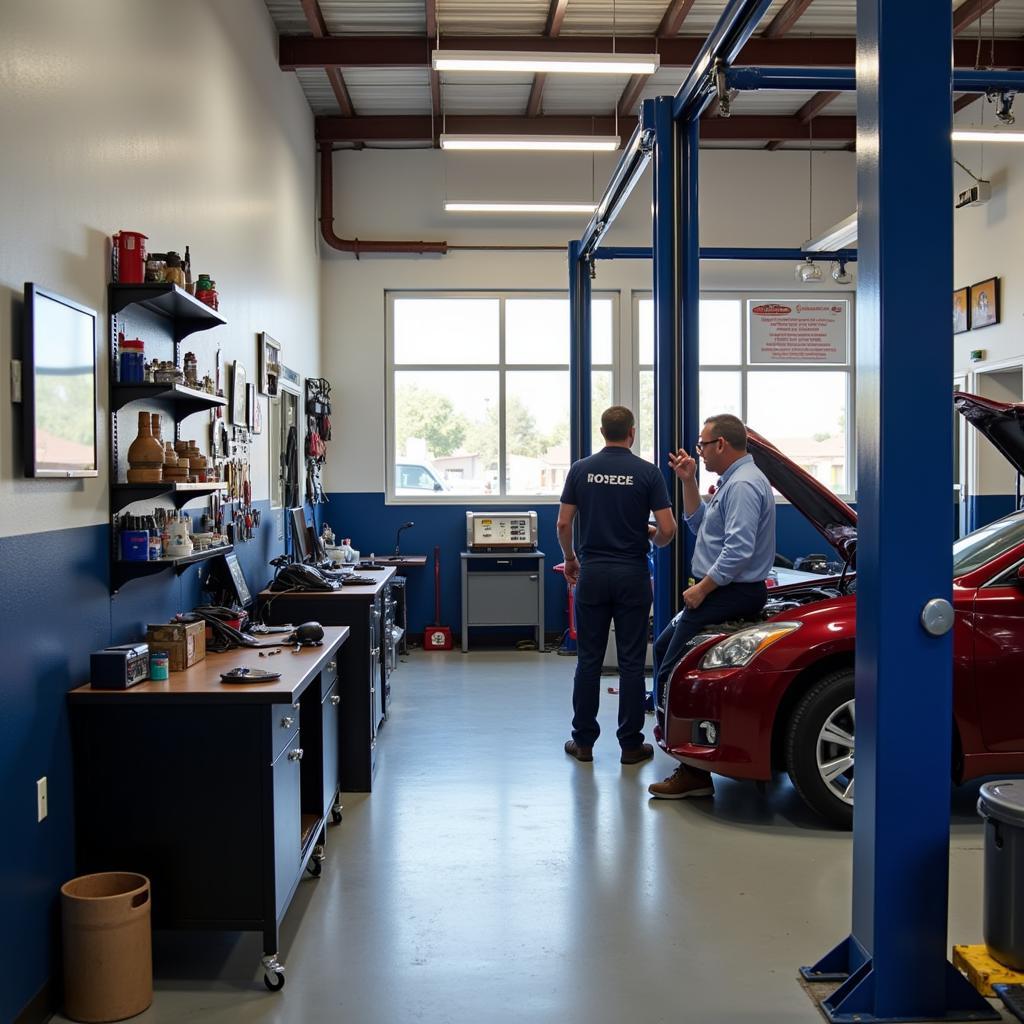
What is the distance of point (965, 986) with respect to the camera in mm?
2533

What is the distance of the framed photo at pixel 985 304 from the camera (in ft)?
28.5

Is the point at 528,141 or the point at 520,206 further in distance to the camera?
the point at 520,206

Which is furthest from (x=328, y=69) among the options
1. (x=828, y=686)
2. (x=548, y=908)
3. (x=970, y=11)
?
(x=548, y=908)

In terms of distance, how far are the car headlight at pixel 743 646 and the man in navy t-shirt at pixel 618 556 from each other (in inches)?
31.1

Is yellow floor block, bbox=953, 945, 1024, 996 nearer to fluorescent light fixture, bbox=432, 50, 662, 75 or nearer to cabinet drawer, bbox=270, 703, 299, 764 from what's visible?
cabinet drawer, bbox=270, 703, 299, 764

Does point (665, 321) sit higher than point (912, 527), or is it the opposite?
point (665, 321)

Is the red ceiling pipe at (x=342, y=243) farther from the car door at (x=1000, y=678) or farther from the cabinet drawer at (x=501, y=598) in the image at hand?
the car door at (x=1000, y=678)

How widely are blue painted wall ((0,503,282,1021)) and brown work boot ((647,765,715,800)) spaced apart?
253 cm

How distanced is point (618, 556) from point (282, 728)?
2.38 m

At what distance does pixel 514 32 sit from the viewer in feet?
25.5

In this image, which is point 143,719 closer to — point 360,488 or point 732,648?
point 732,648

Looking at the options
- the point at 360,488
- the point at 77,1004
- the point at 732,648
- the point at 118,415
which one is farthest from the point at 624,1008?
the point at 360,488

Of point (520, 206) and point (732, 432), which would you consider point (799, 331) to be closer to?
point (520, 206)

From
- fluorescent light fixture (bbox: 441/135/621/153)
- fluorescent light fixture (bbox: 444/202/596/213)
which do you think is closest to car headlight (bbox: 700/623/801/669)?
fluorescent light fixture (bbox: 441/135/621/153)
